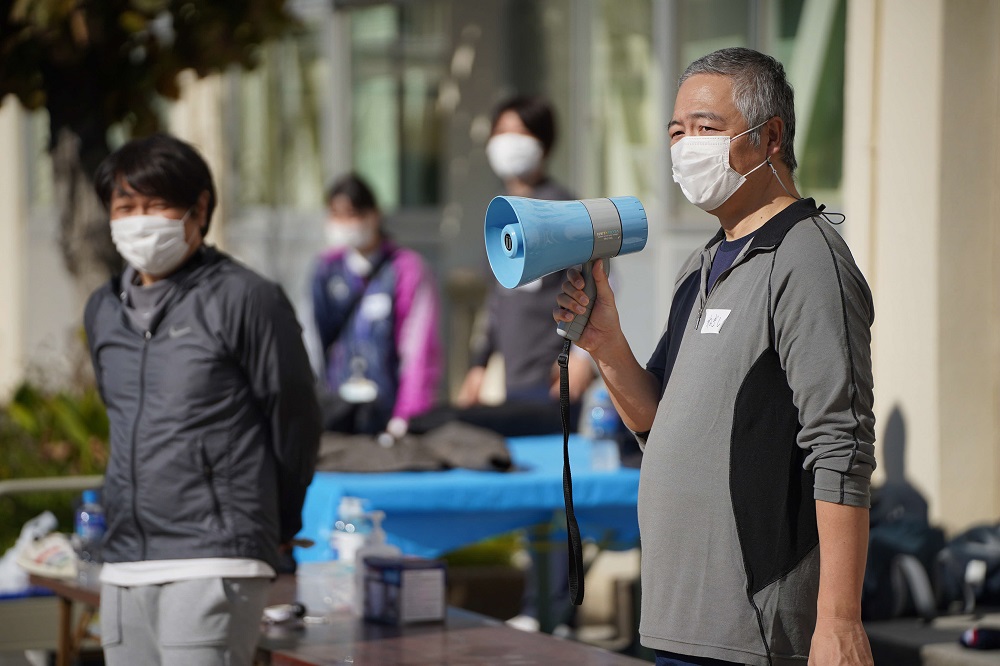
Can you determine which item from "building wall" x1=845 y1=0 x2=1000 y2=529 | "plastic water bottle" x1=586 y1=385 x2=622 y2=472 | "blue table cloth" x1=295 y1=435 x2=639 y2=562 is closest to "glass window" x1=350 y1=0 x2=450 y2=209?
"plastic water bottle" x1=586 y1=385 x2=622 y2=472

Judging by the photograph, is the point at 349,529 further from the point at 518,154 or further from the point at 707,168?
the point at 707,168

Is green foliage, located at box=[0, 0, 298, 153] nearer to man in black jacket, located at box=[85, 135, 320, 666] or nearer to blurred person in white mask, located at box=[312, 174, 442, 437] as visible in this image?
blurred person in white mask, located at box=[312, 174, 442, 437]

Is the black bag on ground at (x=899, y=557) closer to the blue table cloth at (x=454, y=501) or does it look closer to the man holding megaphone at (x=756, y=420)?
the blue table cloth at (x=454, y=501)

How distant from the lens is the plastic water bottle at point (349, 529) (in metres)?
4.86

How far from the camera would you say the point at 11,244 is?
13555 mm

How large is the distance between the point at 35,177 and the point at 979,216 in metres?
11.0

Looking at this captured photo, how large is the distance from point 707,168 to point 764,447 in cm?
51

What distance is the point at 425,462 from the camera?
17.3 ft

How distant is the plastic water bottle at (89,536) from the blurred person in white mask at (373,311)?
2.05 m

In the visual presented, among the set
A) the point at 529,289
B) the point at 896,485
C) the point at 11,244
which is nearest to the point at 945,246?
the point at 896,485

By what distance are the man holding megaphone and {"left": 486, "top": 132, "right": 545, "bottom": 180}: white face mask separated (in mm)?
3623

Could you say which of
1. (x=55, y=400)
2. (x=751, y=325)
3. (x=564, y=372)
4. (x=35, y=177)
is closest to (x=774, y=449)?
(x=751, y=325)

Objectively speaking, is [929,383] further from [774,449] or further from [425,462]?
[774,449]

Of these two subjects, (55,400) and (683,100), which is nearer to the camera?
(683,100)
